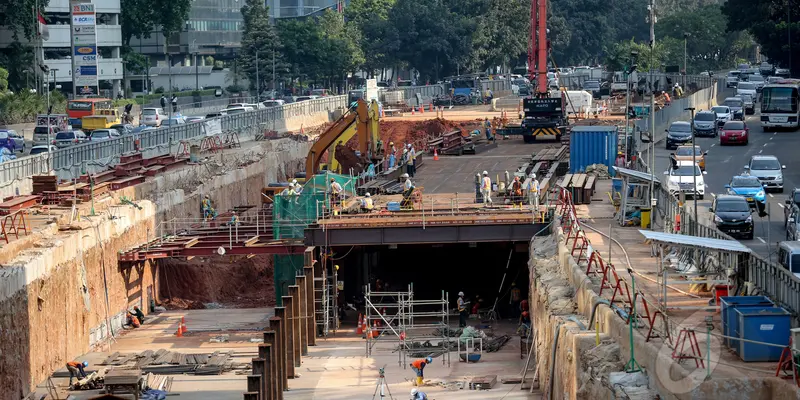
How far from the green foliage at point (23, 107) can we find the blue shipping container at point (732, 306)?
84.4 meters

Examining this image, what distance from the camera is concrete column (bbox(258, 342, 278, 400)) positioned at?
4000cm

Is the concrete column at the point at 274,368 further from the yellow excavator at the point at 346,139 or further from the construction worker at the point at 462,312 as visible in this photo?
the yellow excavator at the point at 346,139

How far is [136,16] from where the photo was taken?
139 m

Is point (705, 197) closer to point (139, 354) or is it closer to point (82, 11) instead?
point (139, 354)

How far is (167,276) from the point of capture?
61.2 metres

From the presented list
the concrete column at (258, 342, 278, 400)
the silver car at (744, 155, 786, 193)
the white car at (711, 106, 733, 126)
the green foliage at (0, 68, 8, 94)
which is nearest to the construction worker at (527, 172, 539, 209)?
the silver car at (744, 155, 786, 193)

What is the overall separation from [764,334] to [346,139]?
46.7 meters

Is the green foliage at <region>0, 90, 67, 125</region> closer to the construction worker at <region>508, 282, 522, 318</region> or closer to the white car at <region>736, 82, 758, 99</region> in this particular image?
the white car at <region>736, 82, 758, 99</region>

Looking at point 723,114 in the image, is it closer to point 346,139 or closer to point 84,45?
point 346,139

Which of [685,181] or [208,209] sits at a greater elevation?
[685,181]

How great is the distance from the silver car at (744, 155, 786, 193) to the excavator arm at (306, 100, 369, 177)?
824 inches

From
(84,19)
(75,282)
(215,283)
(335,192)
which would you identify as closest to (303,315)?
(75,282)

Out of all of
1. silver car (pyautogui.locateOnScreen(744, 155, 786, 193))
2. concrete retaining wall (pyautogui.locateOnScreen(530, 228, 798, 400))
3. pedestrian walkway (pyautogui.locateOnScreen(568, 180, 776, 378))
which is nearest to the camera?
concrete retaining wall (pyautogui.locateOnScreen(530, 228, 798, 400))

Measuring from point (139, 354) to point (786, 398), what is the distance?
27.3 metres
